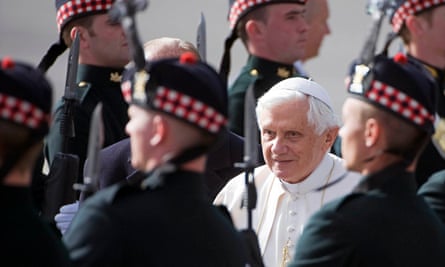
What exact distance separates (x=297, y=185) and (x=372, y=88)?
1947 millimetres

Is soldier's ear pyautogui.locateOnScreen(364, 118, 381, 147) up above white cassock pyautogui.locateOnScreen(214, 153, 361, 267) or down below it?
above

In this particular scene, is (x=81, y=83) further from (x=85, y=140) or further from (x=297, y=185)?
(x=297, y=185)

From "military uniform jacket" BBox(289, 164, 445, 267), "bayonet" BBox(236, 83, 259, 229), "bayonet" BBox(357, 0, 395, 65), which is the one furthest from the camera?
"bayonet" BBox(236, 83, 259, 229)

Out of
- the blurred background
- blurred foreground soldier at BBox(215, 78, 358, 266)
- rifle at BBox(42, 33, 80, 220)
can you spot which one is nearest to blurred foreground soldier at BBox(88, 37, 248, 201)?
rifle at BBox(42, 33, 80, 220)

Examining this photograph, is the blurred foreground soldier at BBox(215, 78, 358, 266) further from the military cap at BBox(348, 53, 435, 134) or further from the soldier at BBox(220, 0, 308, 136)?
the military cap at BBox(348, 53, 435, 134)

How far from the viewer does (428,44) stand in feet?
28.0

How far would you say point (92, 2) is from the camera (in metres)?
9.27

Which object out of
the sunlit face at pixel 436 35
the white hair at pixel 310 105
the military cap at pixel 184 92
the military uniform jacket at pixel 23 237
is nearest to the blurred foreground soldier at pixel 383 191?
the military cap at pixel 184 92

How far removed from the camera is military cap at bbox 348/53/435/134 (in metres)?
6.40

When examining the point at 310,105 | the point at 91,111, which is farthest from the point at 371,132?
the point at 91,111

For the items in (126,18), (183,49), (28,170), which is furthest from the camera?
(183,49)

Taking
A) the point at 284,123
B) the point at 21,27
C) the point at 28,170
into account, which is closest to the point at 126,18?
the point at 28,170

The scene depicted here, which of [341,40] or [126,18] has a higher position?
[126,18]

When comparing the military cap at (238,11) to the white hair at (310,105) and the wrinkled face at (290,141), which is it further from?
the wrinkled face at (290,141)
